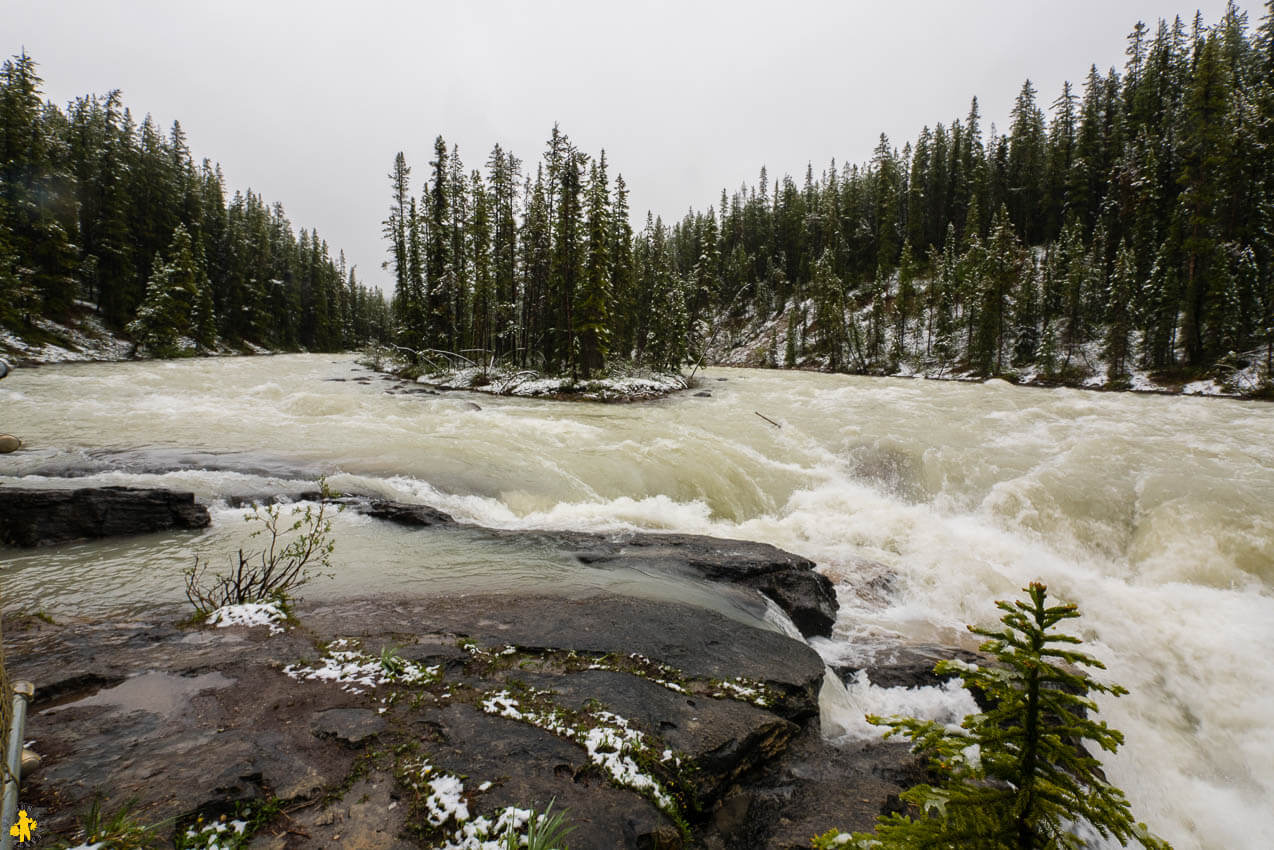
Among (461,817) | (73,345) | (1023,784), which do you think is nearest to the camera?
(1023,784)

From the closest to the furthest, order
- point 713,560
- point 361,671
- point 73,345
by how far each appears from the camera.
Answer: point 361,671 → point 713,560 → point 73,345

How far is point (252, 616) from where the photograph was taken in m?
4.96

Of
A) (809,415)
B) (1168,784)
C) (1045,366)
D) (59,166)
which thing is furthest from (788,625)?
(59,166)

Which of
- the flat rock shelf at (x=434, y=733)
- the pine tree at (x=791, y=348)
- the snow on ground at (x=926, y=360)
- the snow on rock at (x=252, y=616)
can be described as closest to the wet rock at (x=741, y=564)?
the flat rock shelf at (x=434, y=733)

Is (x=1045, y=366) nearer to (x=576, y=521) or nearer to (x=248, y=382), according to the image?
(x=576, y=521)

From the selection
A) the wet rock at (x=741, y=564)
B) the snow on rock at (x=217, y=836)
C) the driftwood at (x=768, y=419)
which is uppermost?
the driftwood at (x=768, y=419)

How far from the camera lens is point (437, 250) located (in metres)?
38.4

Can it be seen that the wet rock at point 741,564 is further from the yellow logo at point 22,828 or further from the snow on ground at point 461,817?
the yellow logo at point 22,828

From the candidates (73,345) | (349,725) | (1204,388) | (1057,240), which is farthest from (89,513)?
(1057,240)

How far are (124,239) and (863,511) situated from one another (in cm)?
6680

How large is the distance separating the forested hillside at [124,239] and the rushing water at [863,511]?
2615 centimetres

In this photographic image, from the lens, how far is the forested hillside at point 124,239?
1515 inches

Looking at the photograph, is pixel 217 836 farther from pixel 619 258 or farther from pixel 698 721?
pixel 619 258

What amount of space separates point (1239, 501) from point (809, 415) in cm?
1361
